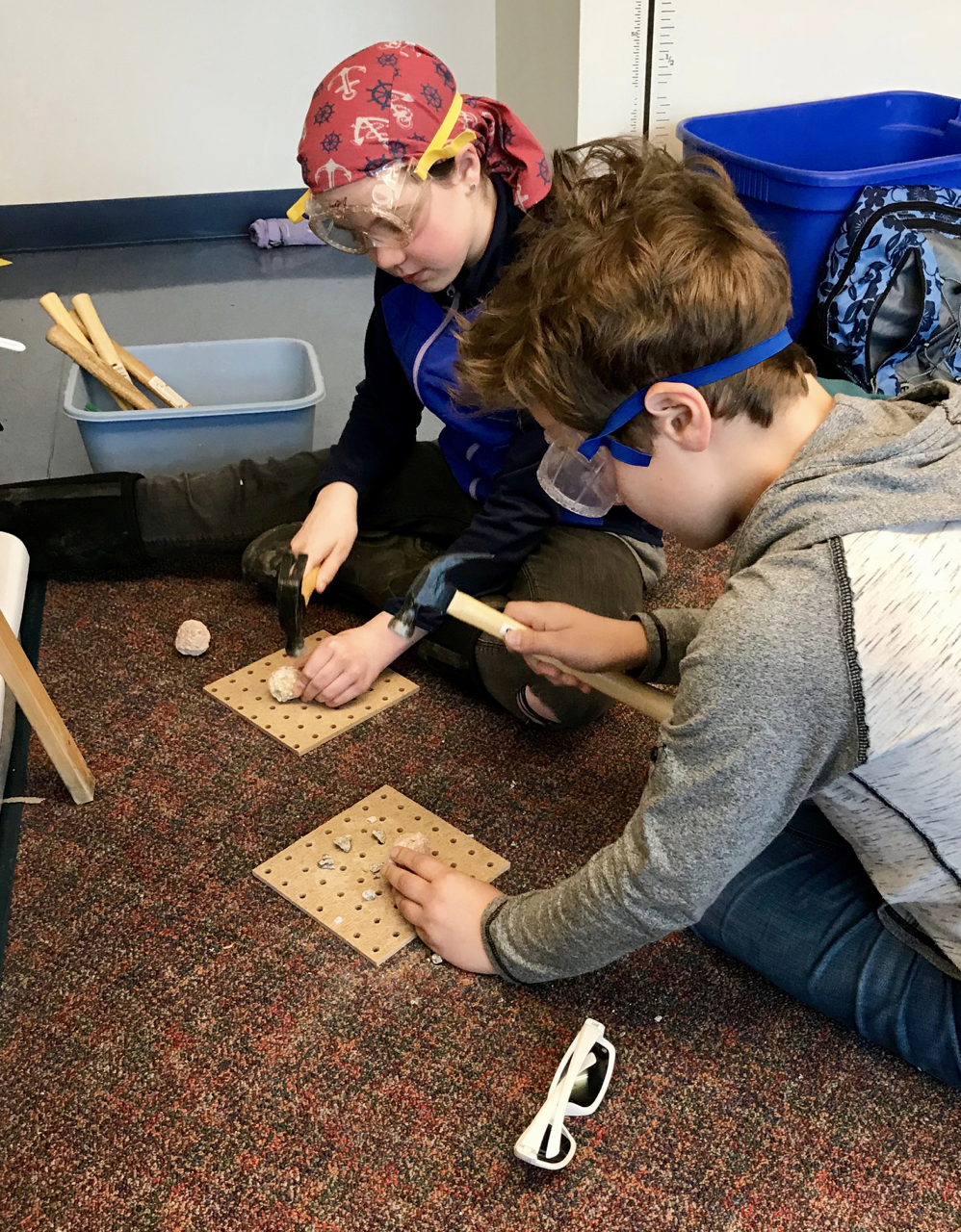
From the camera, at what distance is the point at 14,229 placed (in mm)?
3014

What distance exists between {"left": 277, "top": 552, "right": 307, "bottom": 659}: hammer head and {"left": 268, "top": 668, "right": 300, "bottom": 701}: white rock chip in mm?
54

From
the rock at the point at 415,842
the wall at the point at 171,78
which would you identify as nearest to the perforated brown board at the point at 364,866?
the rock at the point at 415,842

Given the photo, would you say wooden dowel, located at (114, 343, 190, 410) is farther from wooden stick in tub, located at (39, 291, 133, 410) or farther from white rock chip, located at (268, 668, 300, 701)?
white rock chip, located at (268, 668, 300, 701)

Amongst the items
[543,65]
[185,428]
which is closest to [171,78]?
[543,65]

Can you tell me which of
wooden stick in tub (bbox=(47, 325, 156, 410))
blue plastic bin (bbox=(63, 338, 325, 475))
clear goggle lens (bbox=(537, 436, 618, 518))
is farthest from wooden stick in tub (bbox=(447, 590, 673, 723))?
wooden stick in tub (bbox=(47, 325, 156, 410))

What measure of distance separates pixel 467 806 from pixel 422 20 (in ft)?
8.37

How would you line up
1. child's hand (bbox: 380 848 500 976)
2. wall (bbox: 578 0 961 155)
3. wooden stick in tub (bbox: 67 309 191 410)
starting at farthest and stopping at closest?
wall (bbox: 578 0 961 155), wooden stick in tub (bbox: 67 309 191 410), child's hand (bbox: 380 848 500 976)

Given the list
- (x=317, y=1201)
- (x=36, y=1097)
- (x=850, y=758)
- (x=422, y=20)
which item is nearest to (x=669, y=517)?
(x=850, y=758)

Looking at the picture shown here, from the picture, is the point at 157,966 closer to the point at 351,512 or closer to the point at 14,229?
the point at 351,512

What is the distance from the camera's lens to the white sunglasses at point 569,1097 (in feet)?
2.70

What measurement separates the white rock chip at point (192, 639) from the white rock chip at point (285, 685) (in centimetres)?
15

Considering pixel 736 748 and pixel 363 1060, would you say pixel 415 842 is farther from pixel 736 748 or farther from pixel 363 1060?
pixel 736 748

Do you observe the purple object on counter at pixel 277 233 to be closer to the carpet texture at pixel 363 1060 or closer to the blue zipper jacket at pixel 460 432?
the blue zipper jacket at pixel 460 432

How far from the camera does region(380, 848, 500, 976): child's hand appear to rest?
0.97 m
